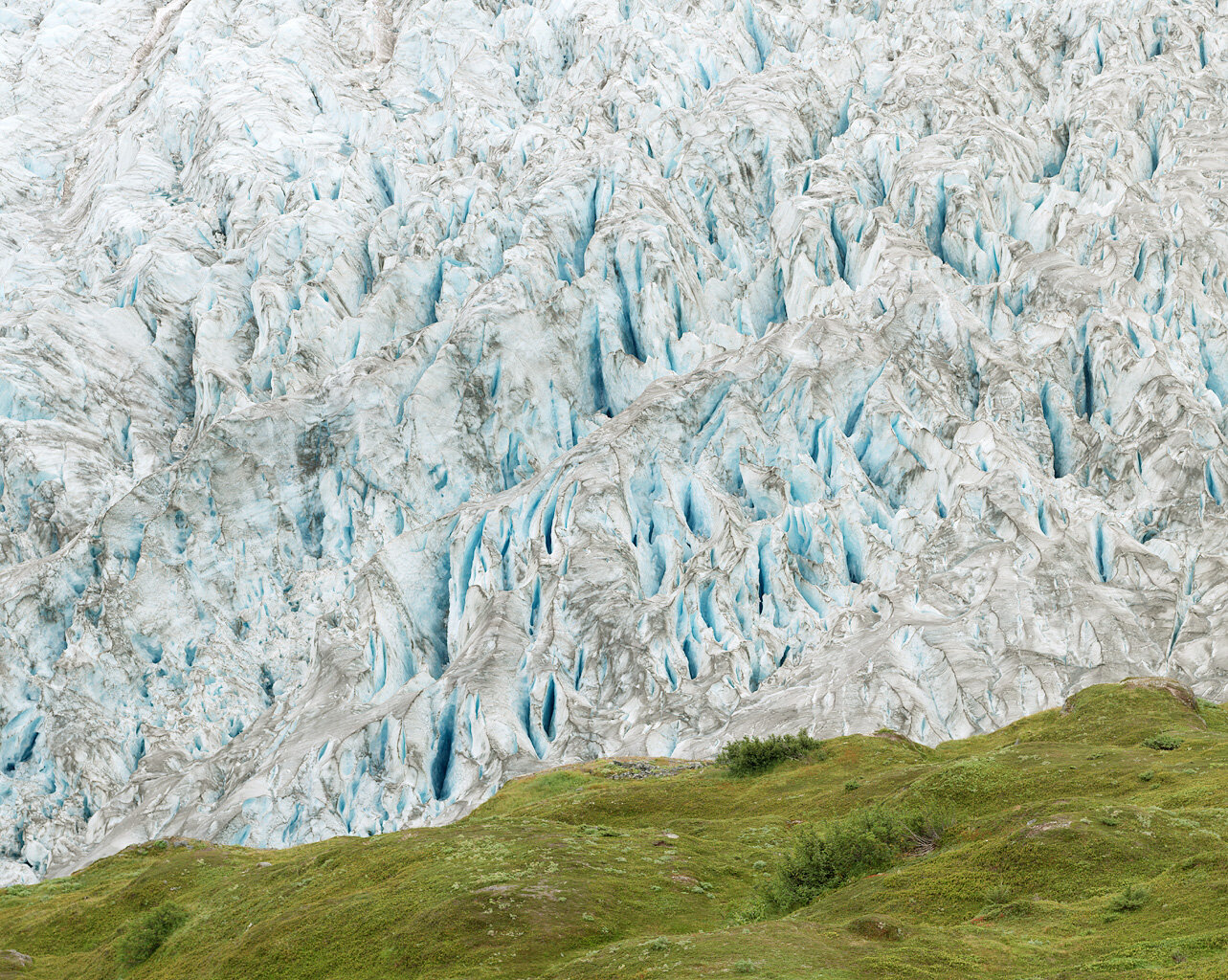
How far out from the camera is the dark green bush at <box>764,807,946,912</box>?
21.9 meters

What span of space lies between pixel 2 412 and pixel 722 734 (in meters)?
59.3

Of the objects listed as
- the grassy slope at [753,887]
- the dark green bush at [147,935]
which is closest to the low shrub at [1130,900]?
the grassy slope at [753,887]

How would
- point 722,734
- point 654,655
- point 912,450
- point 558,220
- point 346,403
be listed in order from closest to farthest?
point 722,734 → point 654,655 → point 912,450 → point 346,403 → point 558,220

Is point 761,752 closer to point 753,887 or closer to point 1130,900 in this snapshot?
point 753,887

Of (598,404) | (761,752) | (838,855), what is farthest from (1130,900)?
(598,404)

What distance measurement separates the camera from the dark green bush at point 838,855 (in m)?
21.9

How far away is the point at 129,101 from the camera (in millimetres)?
107062

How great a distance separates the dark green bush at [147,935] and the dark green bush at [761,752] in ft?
61.5

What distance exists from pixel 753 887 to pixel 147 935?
15849mm

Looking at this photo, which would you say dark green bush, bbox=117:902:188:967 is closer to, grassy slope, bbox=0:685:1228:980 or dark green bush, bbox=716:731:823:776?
grassy slope, bbox=0:685:1228:980

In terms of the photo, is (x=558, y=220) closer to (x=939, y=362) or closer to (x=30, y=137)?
(x=939, y=362)

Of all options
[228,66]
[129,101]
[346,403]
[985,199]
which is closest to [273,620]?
[346,403]

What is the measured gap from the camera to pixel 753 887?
2359 cm

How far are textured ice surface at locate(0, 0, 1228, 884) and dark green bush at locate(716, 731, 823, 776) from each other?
21.1 ft
